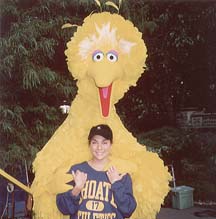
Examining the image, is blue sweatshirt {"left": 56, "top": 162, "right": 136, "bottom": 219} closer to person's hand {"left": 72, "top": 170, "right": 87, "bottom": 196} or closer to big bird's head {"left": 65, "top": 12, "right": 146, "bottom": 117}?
person's hand {"left": 72, "top": 170, "right": 87, "bottom": 196}

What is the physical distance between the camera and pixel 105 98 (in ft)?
6.29

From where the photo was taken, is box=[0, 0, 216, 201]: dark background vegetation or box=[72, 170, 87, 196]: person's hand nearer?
box=[72, 170, 87, 196]: person's hand

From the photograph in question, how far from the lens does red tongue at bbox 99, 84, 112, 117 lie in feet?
6.23

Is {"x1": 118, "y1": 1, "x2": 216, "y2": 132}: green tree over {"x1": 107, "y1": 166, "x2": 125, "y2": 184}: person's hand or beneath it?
over

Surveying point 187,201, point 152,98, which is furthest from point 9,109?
point 187,201

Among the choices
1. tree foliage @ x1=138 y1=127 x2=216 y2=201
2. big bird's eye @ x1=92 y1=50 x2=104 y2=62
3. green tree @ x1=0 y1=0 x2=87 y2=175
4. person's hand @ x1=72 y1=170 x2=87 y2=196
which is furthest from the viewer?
tree foliage @ x1=138 y1=127 x2=216 y2=201

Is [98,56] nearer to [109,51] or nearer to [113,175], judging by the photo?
[109,51]

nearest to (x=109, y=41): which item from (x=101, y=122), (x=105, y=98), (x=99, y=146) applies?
(x=105, y=98)

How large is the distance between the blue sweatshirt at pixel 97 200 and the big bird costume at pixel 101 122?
101 millimetres

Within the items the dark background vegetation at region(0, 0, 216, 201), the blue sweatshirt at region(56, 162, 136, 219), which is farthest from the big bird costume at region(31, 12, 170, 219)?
the dark background vegetation at region(0, 0, 216, 201)

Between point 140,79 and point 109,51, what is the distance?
0.66 metres

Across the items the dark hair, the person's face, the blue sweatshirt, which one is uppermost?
the dark hair

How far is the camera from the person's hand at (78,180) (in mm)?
1817

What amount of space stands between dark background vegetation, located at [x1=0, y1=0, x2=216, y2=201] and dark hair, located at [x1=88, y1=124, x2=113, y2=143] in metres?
0.62
